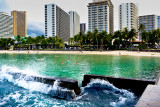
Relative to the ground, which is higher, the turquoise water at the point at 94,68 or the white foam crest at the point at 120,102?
the turquoise water at the point at 94,68

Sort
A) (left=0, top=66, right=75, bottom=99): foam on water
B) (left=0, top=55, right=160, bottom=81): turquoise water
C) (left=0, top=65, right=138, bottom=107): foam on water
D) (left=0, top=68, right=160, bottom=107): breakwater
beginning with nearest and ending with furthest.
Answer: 1. (left=0, top=65, right=138, bottom=107): foam on water
2. (left=0, top=68, right=160, bottom=107): breakwater
3. (left=0, top=66, right=75, bottom=99): foam on water
4. (left=0, top=55, right=160, bottom=81): turquoise water

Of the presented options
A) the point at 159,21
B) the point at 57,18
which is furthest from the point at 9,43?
the point at 159,21

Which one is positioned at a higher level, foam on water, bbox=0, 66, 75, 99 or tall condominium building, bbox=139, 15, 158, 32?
tall condominium building, bbox=139, 15, 158, 32

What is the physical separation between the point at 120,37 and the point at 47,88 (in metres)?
89.1

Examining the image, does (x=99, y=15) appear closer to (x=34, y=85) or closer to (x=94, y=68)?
(x=94, y=68)

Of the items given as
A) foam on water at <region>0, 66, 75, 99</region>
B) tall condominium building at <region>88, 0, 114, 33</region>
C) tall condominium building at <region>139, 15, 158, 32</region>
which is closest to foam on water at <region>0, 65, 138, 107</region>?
foam on water at <region>0, 66, 75, 99</region>

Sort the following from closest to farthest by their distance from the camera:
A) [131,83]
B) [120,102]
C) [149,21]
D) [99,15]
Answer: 1. [120,102]
2. [131,83]
3. [99,15]
4. [149,21]

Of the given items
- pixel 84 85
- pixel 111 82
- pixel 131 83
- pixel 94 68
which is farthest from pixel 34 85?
pixel 94 68

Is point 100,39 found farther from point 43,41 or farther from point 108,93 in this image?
point 108,93

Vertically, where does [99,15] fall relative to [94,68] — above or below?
above

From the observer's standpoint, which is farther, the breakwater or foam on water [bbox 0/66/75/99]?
foam on water [bbox 0/66/75/99]

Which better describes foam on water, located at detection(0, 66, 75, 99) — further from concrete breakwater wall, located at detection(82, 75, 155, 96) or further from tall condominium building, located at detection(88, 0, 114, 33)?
tall condominium building, located at detection(88, 0, 114, 33)

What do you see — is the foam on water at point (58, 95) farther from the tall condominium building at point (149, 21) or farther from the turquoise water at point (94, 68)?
the tall condominium building at point (149, 21)

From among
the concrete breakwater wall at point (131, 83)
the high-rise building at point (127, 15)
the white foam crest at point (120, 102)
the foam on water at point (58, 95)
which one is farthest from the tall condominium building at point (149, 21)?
the white foam crest at point (120, 102)
